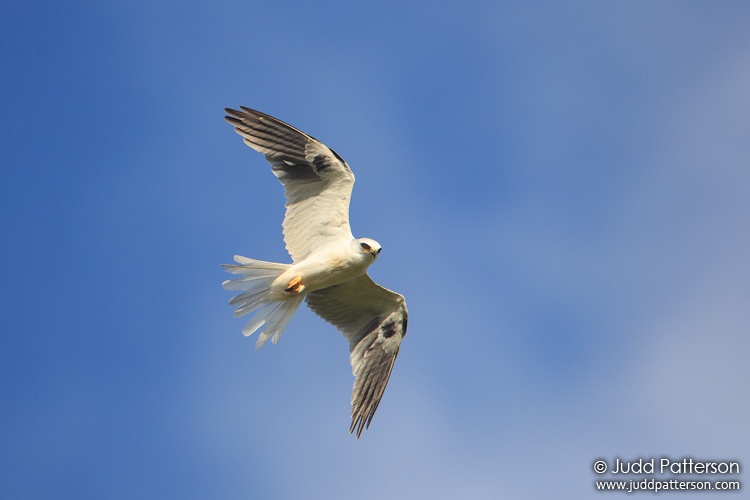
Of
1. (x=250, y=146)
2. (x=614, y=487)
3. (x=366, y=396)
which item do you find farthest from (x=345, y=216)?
(x=614, y=487)

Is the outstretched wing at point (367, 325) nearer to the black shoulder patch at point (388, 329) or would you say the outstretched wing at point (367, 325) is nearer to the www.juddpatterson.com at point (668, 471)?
the black shoulder patch at point (388, 329)

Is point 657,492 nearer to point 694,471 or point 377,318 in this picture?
point 694,471

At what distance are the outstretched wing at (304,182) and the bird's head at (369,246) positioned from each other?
1.89ft

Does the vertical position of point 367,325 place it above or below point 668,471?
above

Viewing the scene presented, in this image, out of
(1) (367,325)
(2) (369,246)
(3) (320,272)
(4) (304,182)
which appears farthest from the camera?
(1) (367,325)

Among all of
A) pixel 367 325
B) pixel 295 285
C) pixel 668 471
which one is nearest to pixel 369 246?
pixel 295 285

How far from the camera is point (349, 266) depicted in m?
9.20

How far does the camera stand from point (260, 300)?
366 inches

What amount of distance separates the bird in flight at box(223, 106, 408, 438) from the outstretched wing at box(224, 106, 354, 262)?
0.01m

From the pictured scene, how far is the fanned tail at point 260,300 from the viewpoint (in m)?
9.04

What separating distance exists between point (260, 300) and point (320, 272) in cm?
92

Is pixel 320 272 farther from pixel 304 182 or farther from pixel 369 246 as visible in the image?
pixel 304 182

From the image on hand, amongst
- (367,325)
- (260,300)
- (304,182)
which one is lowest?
(367,325)

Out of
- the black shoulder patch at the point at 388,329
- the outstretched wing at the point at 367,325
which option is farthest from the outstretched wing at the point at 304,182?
the black shoulder patch at the point at 388,329
